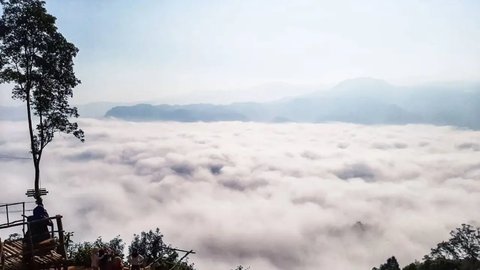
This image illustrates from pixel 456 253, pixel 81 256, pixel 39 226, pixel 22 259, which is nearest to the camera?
pixel 22 259

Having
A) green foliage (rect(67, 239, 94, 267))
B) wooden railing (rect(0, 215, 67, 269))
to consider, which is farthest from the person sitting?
green foliage (rect(67, 239, 94, 267))

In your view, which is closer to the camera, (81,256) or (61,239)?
(61,239)

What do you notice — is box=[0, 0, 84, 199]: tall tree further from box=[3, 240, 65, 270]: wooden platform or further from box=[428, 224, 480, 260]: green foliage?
box=[428, 224, 480, 260]: green foliage

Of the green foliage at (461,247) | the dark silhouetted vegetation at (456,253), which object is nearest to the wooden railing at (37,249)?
the dark silhouetted vegetation at (456,253)

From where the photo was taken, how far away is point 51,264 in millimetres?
13680

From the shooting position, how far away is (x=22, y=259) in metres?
13.4

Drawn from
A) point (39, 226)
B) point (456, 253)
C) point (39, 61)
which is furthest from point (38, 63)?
point (456, 253)

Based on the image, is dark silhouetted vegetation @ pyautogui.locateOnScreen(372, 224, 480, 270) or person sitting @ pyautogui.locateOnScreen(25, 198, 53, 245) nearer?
person sitting @ pyautogui.locateOnScreen(25, 198, 53, 245)

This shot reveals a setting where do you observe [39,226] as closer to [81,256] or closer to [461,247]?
[81,256]

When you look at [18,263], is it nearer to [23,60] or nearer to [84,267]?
[84,267]

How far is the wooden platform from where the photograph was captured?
515 inches

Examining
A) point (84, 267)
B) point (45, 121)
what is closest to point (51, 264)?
point (84, 267)

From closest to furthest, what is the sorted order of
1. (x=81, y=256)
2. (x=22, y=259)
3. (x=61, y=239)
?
(x=22, y=259), (x=61, y=239), (x=81, y=256)

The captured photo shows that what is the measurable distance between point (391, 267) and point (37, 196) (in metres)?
63.6
